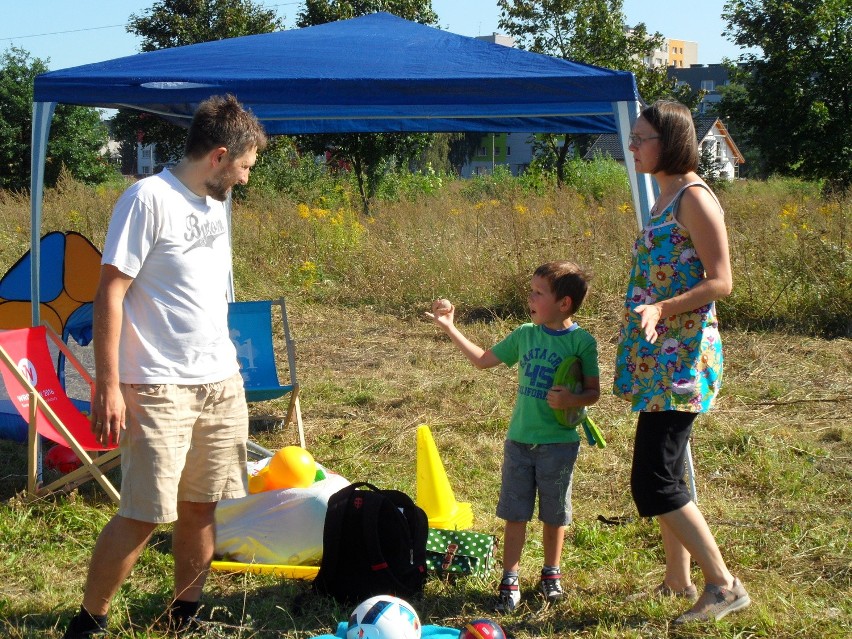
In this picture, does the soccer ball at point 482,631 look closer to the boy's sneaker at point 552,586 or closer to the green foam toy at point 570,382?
the boy's sneaker at point 552,586

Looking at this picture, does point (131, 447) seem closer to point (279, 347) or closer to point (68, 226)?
point (279, 347)

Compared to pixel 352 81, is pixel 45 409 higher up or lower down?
lower down

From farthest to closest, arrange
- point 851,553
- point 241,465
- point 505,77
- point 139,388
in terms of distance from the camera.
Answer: point 505,77 < point 851,553 < point 241,465 < point 139,388

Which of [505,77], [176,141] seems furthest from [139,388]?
[176,141]

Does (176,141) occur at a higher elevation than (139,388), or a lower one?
higher

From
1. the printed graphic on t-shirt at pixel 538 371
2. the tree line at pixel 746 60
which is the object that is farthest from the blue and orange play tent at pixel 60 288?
the tree line at pixel 746 60

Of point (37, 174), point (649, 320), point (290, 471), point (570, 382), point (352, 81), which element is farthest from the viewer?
point (37, 174)

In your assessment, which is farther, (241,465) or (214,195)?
(241,465)

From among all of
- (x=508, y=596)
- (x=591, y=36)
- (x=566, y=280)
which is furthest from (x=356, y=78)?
(x=591, y=36)

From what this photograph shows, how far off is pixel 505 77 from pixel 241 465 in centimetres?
216

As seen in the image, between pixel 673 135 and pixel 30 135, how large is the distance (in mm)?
27861

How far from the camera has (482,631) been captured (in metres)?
2.69

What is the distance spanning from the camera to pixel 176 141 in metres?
22.0

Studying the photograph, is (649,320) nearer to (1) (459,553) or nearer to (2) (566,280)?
(2) (566,280)
